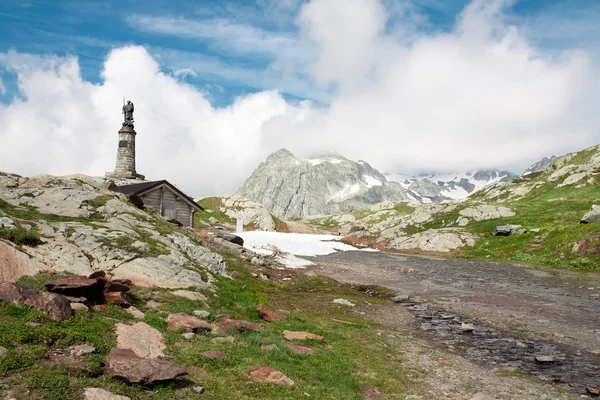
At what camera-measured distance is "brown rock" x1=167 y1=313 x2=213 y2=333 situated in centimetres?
1488

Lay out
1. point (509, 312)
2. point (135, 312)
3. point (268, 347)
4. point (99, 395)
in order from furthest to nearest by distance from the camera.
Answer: point (509, 312), point (135, 312), point (268, 347), point (99, 395)

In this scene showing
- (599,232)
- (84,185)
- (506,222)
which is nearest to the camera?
(84,185)

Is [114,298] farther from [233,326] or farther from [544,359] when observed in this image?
[544,359]

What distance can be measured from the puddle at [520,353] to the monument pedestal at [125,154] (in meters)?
55.8

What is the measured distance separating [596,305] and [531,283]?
367 inches

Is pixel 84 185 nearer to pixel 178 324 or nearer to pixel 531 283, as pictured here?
pixel 178 324

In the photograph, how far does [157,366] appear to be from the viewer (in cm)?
1027

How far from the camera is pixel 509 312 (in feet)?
83.9

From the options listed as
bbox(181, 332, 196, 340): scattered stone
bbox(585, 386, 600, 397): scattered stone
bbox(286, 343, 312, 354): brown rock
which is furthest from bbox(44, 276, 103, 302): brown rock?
bbox(585, 386, 600, 397): scattered stone

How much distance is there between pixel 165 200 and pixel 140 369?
136 feet

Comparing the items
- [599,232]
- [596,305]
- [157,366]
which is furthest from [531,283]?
[157,366]

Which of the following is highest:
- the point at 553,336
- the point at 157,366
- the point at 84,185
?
the point at 84,185

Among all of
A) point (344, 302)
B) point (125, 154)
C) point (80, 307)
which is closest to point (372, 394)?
point (80, 307)

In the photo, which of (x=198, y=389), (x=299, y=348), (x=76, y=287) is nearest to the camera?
(x=198, y=389)
